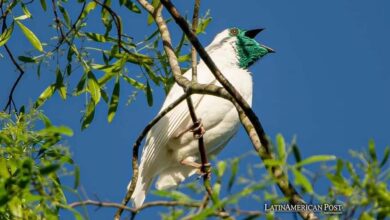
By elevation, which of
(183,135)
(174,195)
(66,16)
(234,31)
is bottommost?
(183,135)

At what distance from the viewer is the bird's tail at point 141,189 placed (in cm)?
604

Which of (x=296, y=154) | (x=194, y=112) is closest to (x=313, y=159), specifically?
(x=296, y=154)

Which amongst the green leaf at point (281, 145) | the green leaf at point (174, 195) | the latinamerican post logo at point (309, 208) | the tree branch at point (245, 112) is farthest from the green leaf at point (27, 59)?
the green leaf at point (281, 145)

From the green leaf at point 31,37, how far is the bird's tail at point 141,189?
1.28 meters

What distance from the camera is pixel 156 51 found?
18.7 ft

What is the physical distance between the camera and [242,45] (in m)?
6.81

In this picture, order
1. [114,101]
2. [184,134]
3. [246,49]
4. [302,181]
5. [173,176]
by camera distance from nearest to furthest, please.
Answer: [302,181] < [114,101] < [184,134] < [173,176] < [246,49]

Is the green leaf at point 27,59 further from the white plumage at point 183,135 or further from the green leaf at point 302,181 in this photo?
the green leaf at point 302,181

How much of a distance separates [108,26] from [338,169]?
336 cm

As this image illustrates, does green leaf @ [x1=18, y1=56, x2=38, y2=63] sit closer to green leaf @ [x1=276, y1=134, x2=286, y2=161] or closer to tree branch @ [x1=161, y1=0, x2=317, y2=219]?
tree branch @ [x1=161, y1=0, x2=317, y2=219]

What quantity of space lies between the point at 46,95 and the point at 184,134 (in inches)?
40.9

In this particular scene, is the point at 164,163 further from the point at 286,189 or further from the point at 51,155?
the point at 286,189

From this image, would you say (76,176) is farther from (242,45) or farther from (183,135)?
(242,45)

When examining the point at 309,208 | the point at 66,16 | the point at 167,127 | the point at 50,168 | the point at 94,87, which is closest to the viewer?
the point at 50,168
